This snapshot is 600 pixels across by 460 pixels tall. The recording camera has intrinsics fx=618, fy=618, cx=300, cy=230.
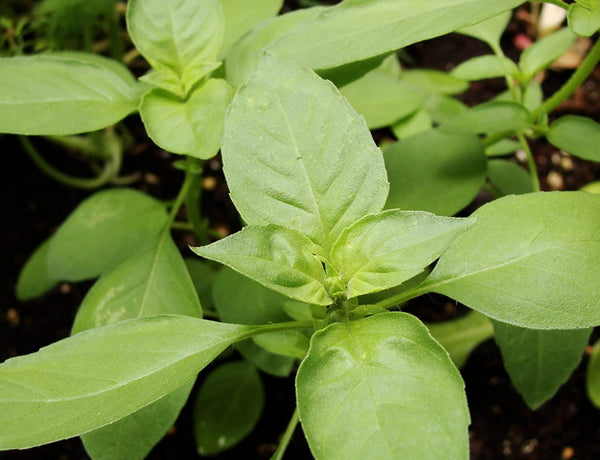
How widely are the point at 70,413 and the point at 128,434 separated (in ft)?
0.60

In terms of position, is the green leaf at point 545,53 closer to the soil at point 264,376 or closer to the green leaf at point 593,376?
the soil at point 264,376

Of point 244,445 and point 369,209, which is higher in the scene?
point 369,209

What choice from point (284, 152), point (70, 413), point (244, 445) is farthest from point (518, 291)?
point (244, 445)

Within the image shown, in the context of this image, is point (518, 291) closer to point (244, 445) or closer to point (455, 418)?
point (455, 418)

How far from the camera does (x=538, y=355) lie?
774 mm

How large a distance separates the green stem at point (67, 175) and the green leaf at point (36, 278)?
203mm

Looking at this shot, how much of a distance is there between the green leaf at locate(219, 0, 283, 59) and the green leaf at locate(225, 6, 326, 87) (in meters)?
0.05

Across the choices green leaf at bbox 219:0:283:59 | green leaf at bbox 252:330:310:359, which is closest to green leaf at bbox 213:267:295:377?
green leaf at bbox 252:330:310:359

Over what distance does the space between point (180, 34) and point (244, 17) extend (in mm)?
132

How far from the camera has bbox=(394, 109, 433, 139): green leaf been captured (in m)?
1.00

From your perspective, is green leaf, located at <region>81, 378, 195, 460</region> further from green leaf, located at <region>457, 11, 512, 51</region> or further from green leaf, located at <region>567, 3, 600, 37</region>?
green leaf, located at <region>457, 11, 512, 51</region>

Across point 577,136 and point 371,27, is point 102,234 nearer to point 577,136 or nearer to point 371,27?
point 371,27

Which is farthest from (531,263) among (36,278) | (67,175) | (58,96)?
(67,175)

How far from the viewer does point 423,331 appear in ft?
1.67
